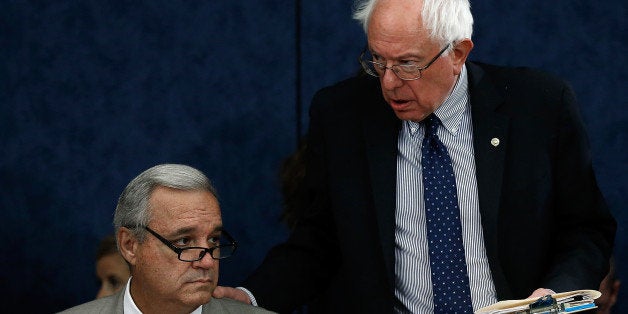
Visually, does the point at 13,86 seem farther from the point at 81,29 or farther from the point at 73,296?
the point at 73,296

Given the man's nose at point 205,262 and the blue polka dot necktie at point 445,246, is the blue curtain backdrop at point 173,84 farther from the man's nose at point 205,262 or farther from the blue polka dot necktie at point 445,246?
the man's nose at point 205,262

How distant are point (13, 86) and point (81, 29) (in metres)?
0.34

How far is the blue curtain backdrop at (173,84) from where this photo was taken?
15.9 ft

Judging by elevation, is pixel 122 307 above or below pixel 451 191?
below

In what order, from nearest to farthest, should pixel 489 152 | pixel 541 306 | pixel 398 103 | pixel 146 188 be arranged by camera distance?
pixel 541 306, pixel 146 188, pixel 398 103, pixel 489 152

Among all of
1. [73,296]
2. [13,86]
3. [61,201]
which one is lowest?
[73,296]

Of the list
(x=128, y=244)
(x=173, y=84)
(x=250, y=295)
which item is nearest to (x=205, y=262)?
(x=128, y=244)

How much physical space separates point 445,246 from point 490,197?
0.17 metres

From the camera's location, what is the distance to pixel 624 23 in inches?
191

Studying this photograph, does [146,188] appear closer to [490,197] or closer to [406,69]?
[406,69]

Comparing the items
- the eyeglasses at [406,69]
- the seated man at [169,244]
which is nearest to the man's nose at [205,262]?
the seated man at [169,244]

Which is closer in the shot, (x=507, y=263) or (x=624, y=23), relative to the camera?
(x=507, y=263)

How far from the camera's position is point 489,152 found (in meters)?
3.39

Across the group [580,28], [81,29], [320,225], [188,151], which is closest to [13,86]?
[81,29]
